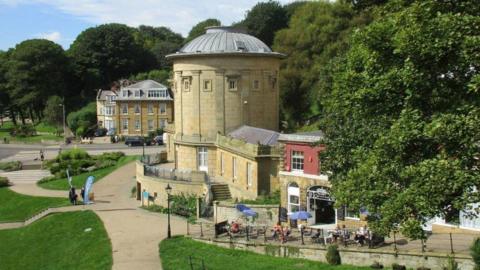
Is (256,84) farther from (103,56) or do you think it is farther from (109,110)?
(103,56)

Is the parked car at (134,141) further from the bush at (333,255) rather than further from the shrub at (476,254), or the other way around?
the shrub at (476,254)

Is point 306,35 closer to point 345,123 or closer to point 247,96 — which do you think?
point 247,96

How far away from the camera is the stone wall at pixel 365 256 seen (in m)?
22.0

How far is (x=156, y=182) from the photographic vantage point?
4241cm

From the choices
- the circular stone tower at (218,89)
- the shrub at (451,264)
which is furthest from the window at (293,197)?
the circular stone tower at (218,89)

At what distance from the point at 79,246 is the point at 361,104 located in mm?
21584

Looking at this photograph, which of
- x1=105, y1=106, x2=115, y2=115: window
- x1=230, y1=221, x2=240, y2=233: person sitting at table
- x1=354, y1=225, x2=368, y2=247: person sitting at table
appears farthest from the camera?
x1=105, y1=106, x2=115, y2=115: window

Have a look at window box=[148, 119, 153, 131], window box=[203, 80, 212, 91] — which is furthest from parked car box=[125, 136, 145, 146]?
window box=[203, 80, 212, 91]

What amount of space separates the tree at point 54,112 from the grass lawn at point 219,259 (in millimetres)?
74043

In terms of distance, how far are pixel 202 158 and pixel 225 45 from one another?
918 centimetres

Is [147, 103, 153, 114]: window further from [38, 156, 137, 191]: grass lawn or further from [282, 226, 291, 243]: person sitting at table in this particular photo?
[282, 226, 291, 243]: person sitting at table

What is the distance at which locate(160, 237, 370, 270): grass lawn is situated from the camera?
2475 cm

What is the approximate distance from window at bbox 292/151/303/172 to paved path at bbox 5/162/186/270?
7485 mm

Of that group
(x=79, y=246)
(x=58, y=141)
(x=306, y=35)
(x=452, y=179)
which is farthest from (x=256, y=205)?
(x=58, y=141)
